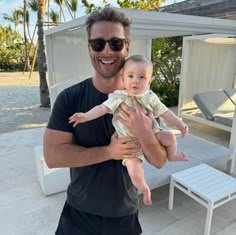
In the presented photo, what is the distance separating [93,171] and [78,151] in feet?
0.50

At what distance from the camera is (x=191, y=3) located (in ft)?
15.6

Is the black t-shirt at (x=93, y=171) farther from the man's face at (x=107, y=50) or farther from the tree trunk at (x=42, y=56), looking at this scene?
the tree trunk at (x=42, y=56)

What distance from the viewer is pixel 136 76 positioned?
1100 mm

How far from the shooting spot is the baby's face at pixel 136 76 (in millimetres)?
1089

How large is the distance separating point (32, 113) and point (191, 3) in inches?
194

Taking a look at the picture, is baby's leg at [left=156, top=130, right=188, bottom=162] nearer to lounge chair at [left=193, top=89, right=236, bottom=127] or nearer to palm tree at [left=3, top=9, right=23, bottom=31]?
lounge chair at [left=193, top=89, right=236, bottom=127]

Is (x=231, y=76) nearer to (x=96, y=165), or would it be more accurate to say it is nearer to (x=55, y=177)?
(x=55, y=177)

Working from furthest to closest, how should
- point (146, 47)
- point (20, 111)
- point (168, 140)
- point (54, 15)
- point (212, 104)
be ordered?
point (54, 15), point (20, 111), point (212, 104), point (146, 47), point (168, 140)

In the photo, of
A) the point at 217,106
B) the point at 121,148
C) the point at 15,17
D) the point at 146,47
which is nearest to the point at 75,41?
the point at 146,47

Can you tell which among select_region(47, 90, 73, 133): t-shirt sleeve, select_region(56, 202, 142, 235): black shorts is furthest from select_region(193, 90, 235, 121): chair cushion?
select_region(47, 90, 73, 133): t-shirt sleeve

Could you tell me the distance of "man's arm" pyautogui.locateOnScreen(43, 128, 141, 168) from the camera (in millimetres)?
1032

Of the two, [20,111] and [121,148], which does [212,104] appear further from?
[20,111]

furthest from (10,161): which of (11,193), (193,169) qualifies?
(193,169)

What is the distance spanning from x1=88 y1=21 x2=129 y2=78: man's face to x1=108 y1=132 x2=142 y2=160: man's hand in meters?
0.31
